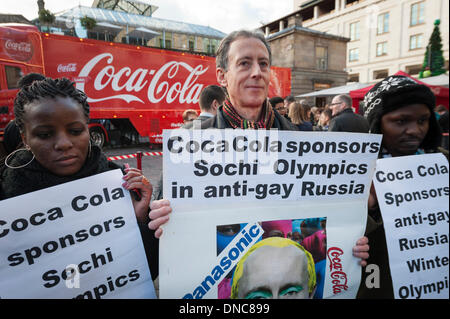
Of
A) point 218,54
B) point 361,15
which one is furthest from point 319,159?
point 361,15

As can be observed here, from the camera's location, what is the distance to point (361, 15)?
32312 mm

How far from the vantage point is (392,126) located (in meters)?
1.37

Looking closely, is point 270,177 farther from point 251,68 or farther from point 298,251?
point 251,68

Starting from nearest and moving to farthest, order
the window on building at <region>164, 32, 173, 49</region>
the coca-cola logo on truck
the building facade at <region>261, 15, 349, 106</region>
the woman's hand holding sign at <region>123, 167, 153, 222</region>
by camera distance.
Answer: the woman's hand holding sign at <region>123, 167, 153, 222</region>, the coca-cola logo on truck, the window on building at <region>164, 32, 173, 49</region>, the building facade at <region>261, 15, 349, 106</region>

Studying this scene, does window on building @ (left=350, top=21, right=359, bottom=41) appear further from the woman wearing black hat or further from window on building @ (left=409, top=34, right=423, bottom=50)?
the woman wearing black hat

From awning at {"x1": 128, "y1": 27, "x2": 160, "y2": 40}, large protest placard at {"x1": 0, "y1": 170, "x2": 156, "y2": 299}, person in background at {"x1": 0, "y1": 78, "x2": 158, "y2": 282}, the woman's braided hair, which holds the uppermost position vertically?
awning at {"x1": 128, "y1": 27, "x2": 160, "y2": 40}

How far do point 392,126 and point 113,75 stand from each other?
353 inches

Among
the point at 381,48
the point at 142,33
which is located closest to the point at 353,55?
the point at 381,48

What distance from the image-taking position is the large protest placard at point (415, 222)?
4.09 ft

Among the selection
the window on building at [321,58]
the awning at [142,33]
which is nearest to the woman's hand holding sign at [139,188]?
the awning at [142,33]

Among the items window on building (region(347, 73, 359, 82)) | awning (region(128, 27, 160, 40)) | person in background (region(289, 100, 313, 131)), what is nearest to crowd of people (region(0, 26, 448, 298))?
person in background (region(289, 100, 313, 131))

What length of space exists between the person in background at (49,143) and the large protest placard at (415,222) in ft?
4.09

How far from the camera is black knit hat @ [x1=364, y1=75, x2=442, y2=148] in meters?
1.33

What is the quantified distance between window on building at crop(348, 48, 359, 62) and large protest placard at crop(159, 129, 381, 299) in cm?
4162
